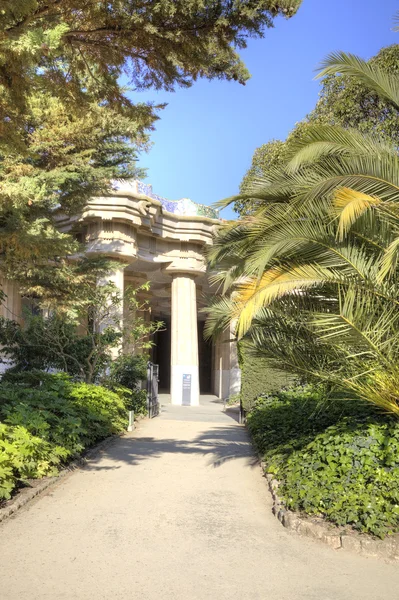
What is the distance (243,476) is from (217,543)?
3.20 metres

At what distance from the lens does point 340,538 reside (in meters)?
4.89

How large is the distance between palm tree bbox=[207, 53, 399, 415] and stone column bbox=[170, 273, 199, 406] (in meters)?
16.8

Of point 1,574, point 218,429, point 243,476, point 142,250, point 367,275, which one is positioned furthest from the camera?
point 142,250

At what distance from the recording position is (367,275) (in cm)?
621

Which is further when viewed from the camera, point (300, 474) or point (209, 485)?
point (209, 485)

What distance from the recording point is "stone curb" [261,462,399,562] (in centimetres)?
470

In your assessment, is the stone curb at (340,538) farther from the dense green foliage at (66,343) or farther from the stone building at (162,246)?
the stone building at (162,246)

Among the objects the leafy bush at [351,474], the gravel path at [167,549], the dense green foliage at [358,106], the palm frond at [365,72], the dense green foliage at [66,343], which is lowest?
the gravel path at [167,549]

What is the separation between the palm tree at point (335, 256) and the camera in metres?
6.12

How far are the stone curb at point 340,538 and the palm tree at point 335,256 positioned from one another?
5.49 feet

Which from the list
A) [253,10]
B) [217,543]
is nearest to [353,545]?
[217,543]

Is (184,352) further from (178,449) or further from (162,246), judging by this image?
(178,449)

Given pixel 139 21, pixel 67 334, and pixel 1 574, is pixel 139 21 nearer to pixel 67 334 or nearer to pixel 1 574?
pixel 1 574

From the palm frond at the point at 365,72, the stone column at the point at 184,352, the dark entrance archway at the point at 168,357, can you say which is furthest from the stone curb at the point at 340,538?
the dark entrance archway at the point at 168,357
